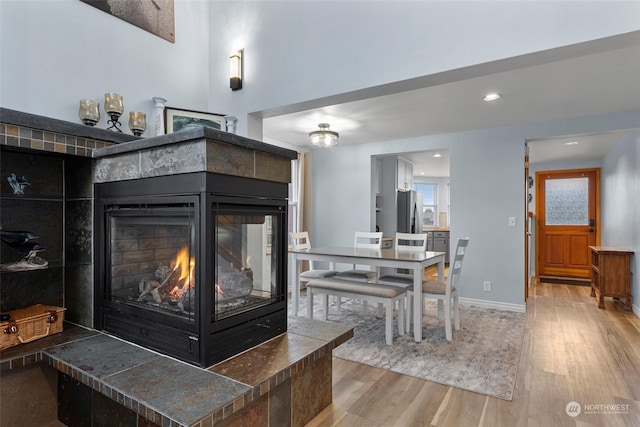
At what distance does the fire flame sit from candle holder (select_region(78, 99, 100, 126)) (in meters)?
0.99

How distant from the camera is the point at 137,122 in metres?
2.17

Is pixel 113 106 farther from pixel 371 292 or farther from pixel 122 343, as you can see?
pixel 371 292

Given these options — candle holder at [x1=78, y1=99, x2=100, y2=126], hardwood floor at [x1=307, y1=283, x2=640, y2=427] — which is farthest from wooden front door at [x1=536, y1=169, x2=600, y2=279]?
candle holder at [x1=78, y1=99, x2=100, y2=126]

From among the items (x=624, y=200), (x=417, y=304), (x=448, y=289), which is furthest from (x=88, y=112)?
(x=624, y=200)

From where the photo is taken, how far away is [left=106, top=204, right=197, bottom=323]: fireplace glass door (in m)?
1.58

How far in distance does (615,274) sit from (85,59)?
18.8 feet

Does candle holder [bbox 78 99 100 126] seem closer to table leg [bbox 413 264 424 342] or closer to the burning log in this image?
the burning log

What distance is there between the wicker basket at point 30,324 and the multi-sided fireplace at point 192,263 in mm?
192

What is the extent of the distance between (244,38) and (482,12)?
165 centimetres

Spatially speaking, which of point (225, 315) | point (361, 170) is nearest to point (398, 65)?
point (225, 315)

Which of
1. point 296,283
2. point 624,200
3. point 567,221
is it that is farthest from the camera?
point 567,221

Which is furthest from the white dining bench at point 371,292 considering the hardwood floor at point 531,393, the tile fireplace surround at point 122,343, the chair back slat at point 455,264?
the tile fireplace surround at point 122,343

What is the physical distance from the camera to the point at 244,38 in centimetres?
259

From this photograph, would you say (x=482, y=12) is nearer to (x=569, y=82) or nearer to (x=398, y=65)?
(x=398, y=65)
